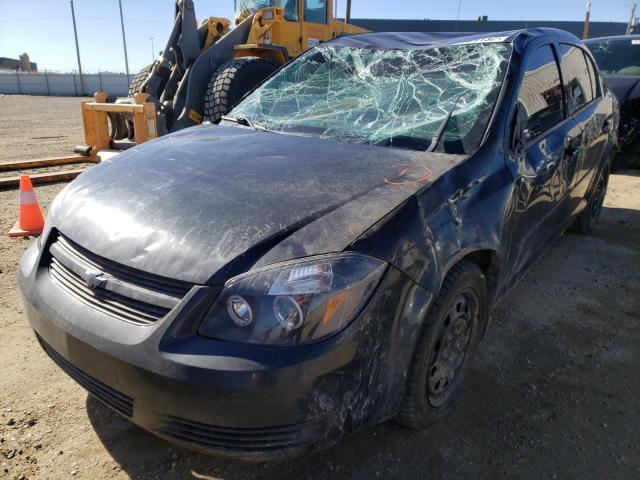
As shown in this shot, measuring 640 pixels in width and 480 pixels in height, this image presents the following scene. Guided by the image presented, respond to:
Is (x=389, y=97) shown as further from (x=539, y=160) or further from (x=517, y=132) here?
(x=539, y=160)

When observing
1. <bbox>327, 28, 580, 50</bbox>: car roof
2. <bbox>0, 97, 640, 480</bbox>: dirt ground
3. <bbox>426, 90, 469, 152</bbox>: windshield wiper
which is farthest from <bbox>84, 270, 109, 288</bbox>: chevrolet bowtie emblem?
<bbox>327, 28, 580, 50</bbox>: car roof

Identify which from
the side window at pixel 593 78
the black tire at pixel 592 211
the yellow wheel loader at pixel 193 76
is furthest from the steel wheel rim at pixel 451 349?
the yellow wheel loader at pixel 193 76

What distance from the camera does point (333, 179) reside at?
2.12 m

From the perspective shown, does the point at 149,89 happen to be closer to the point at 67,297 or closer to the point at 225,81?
the point at 225,81

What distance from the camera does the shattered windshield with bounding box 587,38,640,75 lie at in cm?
Answer: 763

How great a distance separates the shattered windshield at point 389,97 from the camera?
253 cm

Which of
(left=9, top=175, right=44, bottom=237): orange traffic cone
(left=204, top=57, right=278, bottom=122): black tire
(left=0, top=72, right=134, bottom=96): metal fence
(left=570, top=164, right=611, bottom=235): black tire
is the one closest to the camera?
(left=9, top=175, right=44, bottom=237): orange traffic cone

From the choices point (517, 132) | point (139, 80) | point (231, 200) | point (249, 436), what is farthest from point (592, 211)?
point (139, 80)

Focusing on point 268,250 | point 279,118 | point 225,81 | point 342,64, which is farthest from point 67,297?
point 225,81

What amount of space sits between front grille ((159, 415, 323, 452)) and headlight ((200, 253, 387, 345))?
290 mm

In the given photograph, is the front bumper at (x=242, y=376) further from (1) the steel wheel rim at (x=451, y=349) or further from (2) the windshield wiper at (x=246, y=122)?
(2) the windshield wiper at (x=246, y=122)

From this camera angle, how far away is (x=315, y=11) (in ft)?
28.9

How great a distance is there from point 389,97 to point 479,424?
1.83 m

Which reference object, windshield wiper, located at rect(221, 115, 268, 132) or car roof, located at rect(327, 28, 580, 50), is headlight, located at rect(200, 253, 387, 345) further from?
car roof, located at rect(327, 28, 580, 50)
